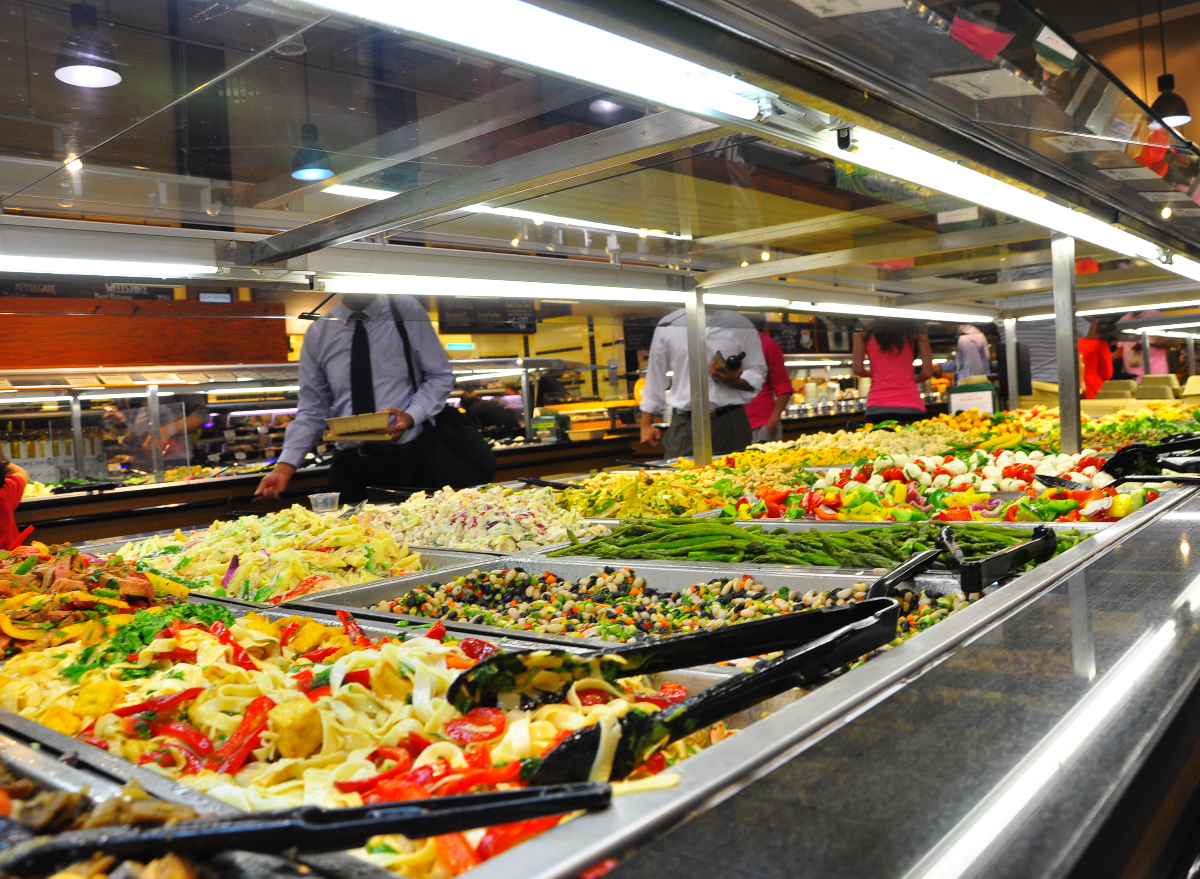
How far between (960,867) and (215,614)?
67.0 inches

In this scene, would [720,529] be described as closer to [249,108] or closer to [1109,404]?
[249,108]

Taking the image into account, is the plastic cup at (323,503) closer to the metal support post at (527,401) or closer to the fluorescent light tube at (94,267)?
the fluorescent light tube at (94,267)

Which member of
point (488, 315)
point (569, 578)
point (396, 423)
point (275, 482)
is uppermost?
point (488, 315)

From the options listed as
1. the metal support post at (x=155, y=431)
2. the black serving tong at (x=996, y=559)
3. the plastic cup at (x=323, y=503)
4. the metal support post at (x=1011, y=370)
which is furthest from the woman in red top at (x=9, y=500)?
the metal support post at (x=1011, y=370)

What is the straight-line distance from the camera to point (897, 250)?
3.77 metres

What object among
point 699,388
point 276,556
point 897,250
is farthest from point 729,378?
point 276,556

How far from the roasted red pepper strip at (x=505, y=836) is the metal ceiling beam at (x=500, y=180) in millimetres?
1506

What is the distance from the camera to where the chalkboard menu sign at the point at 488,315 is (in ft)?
11.5

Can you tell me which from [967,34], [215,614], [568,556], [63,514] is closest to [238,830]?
[215,614]

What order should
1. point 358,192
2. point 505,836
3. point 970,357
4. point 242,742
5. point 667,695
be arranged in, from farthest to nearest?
point 970,357, point 358,192, point 667,695, point 242,742, point 505,836

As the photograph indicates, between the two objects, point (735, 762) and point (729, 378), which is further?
point (729, 378)

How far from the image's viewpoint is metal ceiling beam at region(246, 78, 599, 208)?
1.77 meters

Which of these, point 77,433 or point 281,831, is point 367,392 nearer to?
point 77,433

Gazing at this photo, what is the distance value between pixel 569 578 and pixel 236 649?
1063 millimetres
